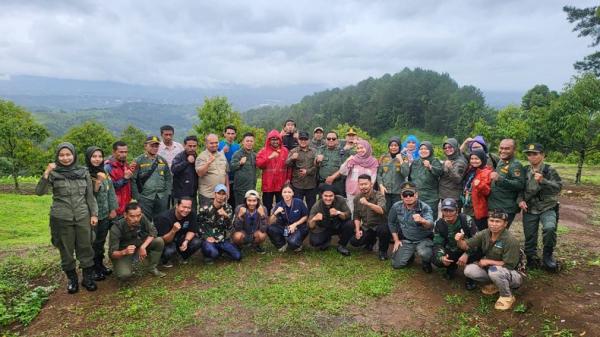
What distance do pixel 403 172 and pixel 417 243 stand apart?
1486 millimetres

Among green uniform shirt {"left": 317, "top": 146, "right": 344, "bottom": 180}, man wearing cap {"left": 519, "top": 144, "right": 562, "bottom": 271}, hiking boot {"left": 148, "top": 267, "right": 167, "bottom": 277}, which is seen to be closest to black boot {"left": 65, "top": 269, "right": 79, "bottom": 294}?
hiking boot {"left": 148, "top": 267, "right": 167, "bottom": 277}

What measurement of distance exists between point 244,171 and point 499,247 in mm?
5064

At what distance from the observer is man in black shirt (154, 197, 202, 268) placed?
23.8ft

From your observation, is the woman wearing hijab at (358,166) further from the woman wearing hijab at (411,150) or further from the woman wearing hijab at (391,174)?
the woman wearing hijab at (411,150)

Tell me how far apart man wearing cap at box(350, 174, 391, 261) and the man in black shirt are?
3.15 meters

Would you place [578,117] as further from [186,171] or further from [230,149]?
[186,171]

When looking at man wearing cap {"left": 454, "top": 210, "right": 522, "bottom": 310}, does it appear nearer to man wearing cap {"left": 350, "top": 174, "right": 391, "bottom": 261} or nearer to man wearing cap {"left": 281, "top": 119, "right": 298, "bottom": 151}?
man wearing cap {"left": 350, "top": 174, "right": 391, "bottom": 261}

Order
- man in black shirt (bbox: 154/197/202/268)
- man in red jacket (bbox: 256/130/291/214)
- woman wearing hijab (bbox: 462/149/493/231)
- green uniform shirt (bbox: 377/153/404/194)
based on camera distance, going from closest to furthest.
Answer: woman wearing hijab (bbox: 462/149/493/231) < man in black shirt (bbox: 154/197/202/268) < green uniform shirt (bbox: 377/153/404/194) < man in red jacket (bbox: 256/130/291/214)

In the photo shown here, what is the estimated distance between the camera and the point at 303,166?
28.7ft

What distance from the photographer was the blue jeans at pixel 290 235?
807cm

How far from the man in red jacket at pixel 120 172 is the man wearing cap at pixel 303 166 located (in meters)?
3.22

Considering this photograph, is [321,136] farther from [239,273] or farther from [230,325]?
[230,325]

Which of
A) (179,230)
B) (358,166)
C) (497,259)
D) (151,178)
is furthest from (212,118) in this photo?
(497,259)

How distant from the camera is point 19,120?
80.4 ft
